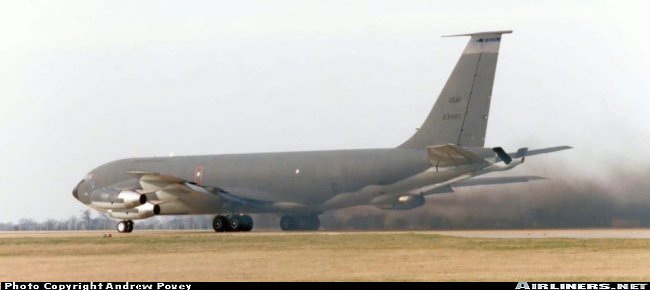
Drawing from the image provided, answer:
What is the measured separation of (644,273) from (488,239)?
15053 mm

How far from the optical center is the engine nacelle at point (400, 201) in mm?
51812

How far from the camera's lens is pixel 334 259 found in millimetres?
32219

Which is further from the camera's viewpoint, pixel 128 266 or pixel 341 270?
pixel 128 266

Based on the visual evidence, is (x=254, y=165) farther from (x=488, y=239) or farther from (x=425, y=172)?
(x=488, y=239)

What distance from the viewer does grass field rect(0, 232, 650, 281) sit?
26734 millimetres

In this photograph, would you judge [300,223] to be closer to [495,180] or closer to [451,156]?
[495,180]

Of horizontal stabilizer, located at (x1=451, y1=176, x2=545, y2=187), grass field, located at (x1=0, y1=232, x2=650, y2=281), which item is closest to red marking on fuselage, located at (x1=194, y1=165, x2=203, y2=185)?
horizontal stabilizer, located at (x1=451, y1=176, x2=545, y2=187)

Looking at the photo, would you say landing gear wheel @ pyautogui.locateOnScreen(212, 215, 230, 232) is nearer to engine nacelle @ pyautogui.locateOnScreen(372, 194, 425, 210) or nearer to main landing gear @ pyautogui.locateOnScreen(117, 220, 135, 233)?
main landing gear @ pyautogui.locateOnScreen(117, 220, 135, 233)

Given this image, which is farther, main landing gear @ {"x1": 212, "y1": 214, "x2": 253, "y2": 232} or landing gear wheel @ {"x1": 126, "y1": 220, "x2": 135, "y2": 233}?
landing gear wheel @ {"x1": 126, "y1": 220, "x2": 135, "y2": 233}

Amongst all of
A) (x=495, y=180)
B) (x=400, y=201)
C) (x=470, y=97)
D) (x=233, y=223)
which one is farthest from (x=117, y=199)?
(x=470, y=97)

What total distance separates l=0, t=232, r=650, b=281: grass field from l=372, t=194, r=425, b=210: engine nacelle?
7.08 m

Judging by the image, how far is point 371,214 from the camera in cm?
5638

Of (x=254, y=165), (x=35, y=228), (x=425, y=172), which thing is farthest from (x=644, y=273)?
(x=35, y=228)

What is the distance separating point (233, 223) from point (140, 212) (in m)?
5.07
